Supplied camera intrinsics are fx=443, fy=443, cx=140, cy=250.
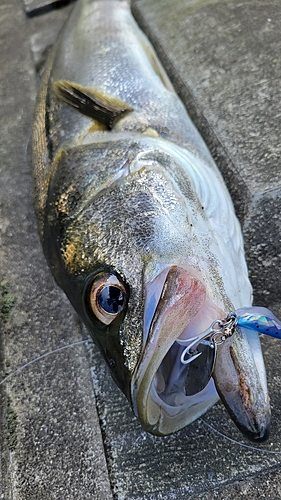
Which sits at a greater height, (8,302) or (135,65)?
(135,65)

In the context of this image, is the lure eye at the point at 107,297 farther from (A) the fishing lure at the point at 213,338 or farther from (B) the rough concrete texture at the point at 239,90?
(B) the rough concrete texture at the point at 239,90

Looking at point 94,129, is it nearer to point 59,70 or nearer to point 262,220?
point 59,70

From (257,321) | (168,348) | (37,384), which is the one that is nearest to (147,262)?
(168,348)

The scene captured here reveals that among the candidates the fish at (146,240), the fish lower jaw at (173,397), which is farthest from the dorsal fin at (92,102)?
the fish lower jaw at (173,397)

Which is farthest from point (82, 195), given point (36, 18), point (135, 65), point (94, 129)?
point (36, 18)

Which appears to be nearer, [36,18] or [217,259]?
[217,259]
